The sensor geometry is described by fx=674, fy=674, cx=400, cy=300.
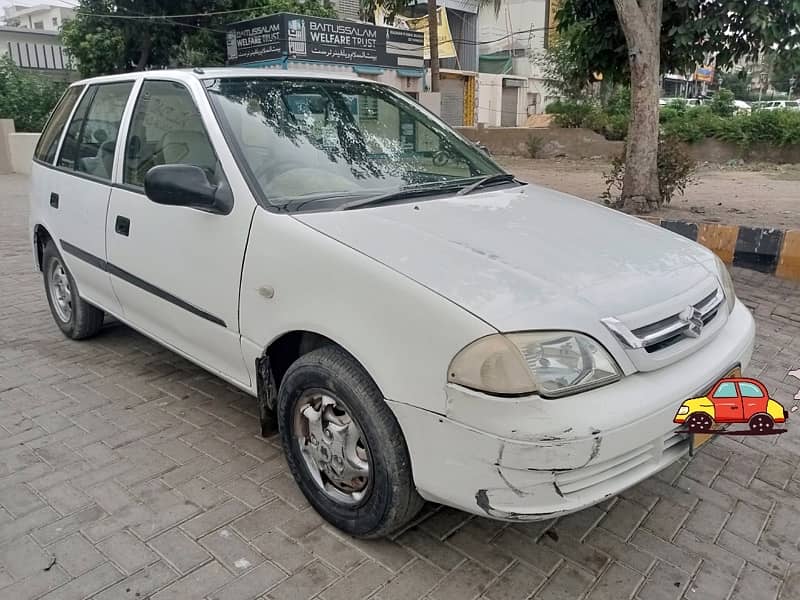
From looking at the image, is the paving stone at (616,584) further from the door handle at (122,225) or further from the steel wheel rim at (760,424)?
the door handle at (122,225)

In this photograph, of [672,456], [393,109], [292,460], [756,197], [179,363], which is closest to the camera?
[672,456]

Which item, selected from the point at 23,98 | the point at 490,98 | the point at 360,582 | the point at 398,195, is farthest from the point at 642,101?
the point at 490,98

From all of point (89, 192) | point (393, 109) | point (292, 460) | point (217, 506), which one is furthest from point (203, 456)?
point (393, 109)

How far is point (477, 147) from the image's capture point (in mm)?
3951

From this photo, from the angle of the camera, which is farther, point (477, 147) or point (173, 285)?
point (477, 147)

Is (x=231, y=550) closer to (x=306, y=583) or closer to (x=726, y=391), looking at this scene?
(x=306, y=583)

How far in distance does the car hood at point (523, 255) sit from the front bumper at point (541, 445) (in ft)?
0.83

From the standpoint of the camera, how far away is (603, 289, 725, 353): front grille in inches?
85.4

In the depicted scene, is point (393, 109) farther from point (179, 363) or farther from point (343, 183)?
point (179, 363)

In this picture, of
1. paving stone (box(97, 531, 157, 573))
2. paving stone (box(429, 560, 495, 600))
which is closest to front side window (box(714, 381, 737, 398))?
paving stone (box(429, 560, 495, 600))

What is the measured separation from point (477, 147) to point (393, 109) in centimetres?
57

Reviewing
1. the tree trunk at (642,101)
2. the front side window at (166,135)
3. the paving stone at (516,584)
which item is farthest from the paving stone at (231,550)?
the tree trunk at (642,101)

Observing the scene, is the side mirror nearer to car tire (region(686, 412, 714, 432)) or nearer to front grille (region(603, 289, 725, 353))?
front grille (region(603, 289, 725, 353))

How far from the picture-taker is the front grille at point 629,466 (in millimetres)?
2092
